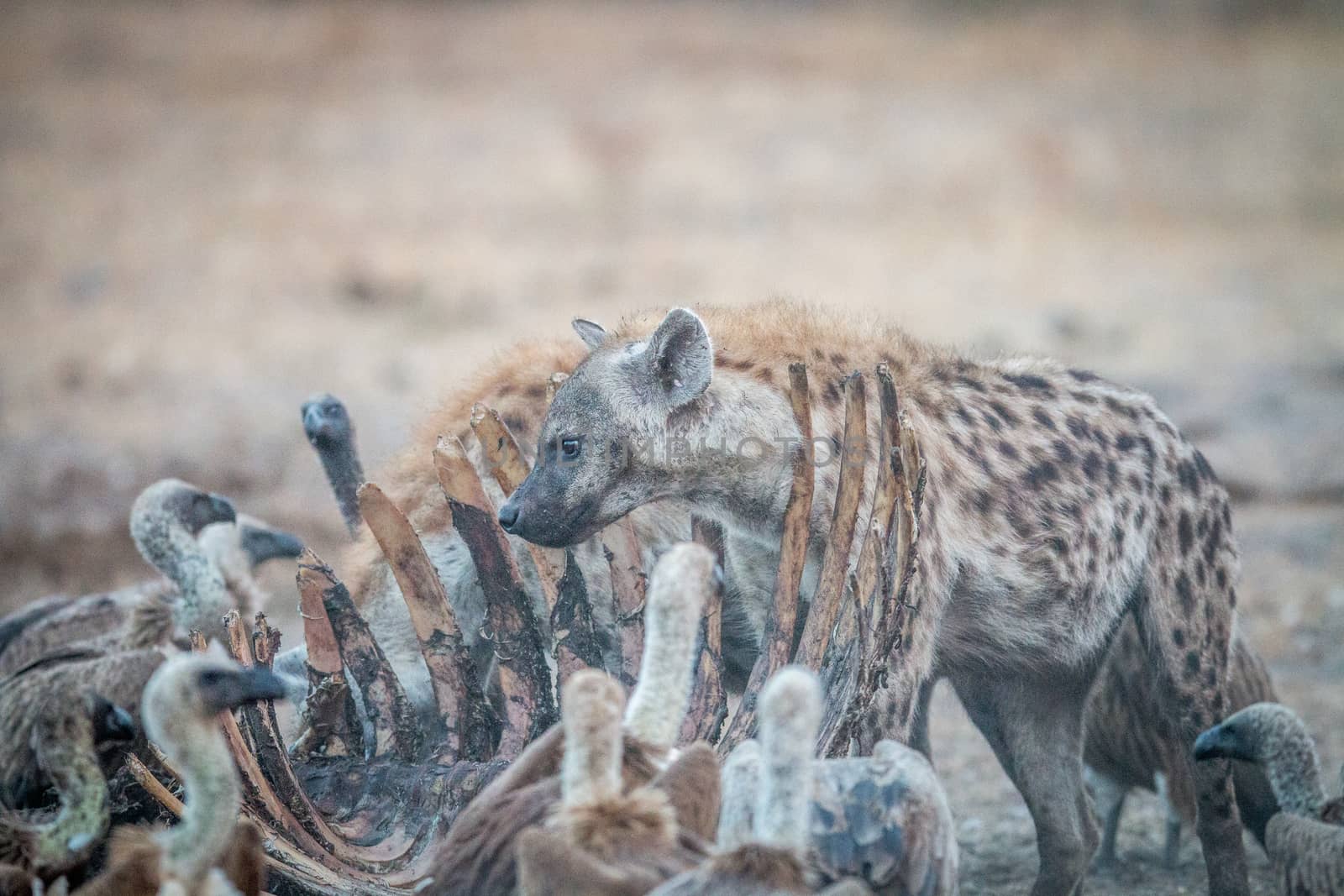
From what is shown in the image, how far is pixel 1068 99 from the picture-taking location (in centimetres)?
1650

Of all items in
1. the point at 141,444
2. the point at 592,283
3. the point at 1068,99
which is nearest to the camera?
the point at 141,444

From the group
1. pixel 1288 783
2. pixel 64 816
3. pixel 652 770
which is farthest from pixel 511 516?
pixel 1288 783

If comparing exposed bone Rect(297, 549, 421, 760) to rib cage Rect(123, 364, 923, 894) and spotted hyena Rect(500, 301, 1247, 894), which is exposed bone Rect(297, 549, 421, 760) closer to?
rib cage Rect(123, 364, 923, 894)

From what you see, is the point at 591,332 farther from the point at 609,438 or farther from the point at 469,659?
the point at 469,659

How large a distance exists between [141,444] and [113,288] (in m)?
3.61

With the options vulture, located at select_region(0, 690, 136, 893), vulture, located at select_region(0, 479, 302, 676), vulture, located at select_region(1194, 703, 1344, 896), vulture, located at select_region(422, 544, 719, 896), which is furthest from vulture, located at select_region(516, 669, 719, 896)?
vulture, located at select_region(0, 479, 302, 676)

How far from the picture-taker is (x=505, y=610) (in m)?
3.84

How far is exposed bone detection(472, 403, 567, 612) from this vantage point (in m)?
3.98

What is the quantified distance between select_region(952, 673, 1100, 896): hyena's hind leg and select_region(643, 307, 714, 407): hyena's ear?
1.17m

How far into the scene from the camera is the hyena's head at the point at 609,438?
3826mm

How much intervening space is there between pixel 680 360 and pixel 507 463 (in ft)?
1.87

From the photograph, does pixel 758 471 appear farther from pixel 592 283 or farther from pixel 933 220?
pixel 933 220

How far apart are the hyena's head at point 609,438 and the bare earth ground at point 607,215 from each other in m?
2.47

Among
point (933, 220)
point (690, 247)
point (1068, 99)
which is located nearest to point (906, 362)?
point (690, 247)
